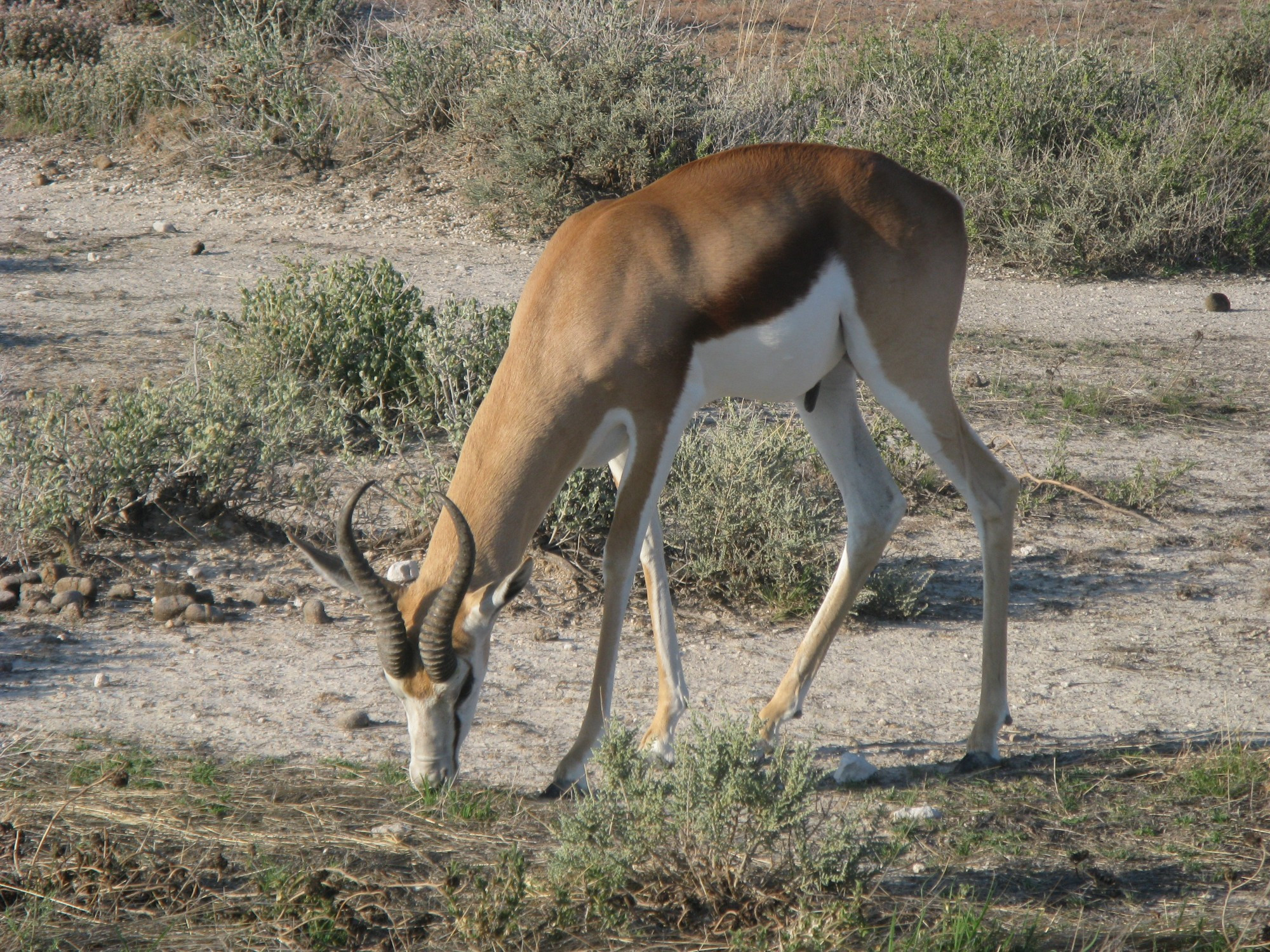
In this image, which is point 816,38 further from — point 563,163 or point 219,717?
point 219,717

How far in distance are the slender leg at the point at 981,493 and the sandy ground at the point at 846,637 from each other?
8.7 inches

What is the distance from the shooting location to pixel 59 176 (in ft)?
40.4

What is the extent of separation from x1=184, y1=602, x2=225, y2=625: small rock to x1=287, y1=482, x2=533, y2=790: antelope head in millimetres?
1835

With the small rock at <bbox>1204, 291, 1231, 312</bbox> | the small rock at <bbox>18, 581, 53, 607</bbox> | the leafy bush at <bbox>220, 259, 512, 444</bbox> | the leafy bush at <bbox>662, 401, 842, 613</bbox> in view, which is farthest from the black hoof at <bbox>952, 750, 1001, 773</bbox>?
the small rock at <bbox>1204, 291, 1231, 312</bbox>

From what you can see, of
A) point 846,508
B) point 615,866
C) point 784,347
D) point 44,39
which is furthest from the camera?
point 44,39

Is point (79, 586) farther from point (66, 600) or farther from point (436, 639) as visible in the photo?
point (436, 639)

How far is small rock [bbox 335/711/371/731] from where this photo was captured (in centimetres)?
443

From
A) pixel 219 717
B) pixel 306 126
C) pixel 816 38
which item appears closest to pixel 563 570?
pixel 219 717

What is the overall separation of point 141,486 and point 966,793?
4.09 m

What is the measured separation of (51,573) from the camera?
541 cm

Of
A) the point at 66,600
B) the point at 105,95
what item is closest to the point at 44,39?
the point at 105,95

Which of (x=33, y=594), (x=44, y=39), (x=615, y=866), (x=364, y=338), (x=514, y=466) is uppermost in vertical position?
(x=514, y=466)

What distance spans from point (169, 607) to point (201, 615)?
0.15 metres

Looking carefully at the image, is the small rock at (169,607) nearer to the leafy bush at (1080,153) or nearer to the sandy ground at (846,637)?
the sandy ground at (846,637)
